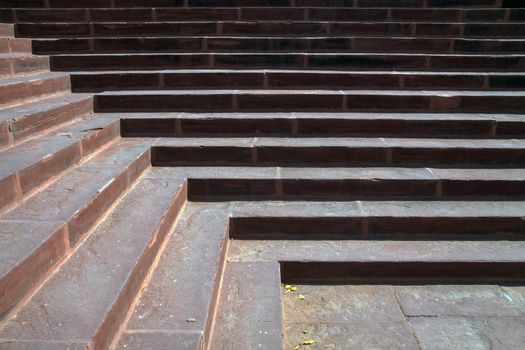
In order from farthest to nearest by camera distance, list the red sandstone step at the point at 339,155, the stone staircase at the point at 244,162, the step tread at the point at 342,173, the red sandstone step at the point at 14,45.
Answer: the red sandstone step at the point at 14,45
the red sandstone step at the point at 339,155
the step tread at the point at 342,173
the stone staircase at the point at 244,162

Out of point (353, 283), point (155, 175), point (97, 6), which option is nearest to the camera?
point (353, 283)

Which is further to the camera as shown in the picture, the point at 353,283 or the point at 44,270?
the point at 353,283

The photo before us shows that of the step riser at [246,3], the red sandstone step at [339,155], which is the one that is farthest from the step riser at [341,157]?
the step riser at [246,3]

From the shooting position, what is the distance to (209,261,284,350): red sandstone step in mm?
2184

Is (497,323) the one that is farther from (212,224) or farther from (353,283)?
(212,224)

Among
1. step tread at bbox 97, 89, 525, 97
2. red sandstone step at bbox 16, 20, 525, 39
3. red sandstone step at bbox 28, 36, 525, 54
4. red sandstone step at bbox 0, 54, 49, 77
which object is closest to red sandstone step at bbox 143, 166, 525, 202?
step tread at bbox 97, 89, 525, 97

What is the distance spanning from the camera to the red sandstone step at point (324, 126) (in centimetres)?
419

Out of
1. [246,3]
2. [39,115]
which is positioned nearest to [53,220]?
[39,115]

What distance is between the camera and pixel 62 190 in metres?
2.60

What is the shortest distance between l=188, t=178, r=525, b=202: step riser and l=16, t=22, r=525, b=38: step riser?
2.90 metres

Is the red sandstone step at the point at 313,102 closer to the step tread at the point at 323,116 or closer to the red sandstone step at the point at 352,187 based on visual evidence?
the step tread at the point at 323,116

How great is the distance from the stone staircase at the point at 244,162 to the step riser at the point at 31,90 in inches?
0.8

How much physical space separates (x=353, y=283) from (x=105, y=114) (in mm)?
2897

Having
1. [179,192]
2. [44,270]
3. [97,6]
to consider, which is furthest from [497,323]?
[97,6]
